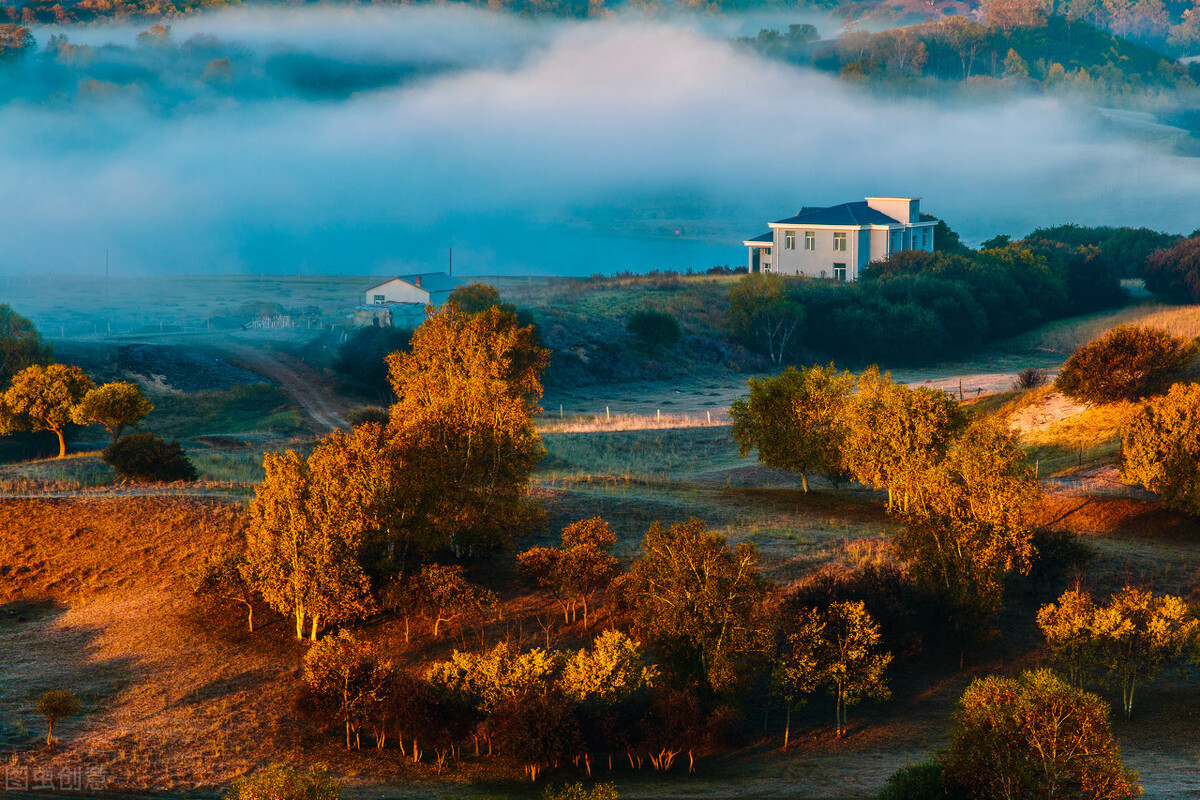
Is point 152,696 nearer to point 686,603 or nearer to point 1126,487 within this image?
point 686,603

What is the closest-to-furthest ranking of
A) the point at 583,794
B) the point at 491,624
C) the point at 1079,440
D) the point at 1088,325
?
the point at 583,794
the point at 491,624
the point at 1079,440
the point at 1088,325

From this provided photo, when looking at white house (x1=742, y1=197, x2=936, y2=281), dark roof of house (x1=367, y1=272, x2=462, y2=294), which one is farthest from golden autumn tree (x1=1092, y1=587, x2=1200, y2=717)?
white house (x1=742, y1=197, x2=936, y2=281)

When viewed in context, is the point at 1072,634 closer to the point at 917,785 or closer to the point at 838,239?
the point at 917,785

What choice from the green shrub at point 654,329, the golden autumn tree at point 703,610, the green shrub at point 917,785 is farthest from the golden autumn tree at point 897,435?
the green shrub at point 654,329

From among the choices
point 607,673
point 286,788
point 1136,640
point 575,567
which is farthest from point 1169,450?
point 286,788

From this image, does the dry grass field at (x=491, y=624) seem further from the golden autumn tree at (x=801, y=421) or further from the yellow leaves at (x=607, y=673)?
the yellow leaves at (x=607, y=673)

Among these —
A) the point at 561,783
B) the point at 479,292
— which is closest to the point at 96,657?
the point at 561,783
